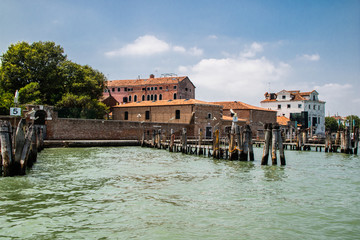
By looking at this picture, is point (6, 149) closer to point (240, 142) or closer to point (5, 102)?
point (240, 142)

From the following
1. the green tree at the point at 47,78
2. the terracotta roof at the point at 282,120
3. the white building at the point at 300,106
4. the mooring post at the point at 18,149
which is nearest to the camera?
the mooring post at the point at 18,149

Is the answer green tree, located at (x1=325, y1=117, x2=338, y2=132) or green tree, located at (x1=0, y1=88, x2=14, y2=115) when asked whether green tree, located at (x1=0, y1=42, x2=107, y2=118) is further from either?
green tree, located at (x1=325, y1=117, x2=338, y2=132)

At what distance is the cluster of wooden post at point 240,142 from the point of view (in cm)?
1650

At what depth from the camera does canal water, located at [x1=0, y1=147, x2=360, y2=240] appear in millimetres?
6145

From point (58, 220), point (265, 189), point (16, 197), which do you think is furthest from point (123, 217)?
point (265, 189)

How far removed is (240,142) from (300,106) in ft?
143

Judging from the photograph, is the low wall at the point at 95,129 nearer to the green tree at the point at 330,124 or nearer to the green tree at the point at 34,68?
the green tree at the point at 34,68

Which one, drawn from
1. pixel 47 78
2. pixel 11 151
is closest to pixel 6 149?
pixel 11 151

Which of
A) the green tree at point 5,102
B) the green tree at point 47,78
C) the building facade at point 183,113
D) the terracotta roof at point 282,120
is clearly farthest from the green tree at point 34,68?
the terracotta roof at point 282,120

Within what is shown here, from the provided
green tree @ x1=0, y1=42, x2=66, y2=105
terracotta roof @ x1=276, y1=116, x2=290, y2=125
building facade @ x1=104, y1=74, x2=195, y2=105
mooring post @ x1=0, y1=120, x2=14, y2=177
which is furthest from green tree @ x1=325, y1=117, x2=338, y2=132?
mooring post @ x1=0, y1=120, x2=14, y2=177

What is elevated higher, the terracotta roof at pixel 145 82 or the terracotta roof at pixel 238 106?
the terracotta roof at pixel 145 82

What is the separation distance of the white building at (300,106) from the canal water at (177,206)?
46418 millimetres

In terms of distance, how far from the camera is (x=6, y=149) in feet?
34.2

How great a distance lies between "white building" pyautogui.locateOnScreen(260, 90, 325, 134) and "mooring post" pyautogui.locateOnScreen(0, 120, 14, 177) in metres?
52.1
